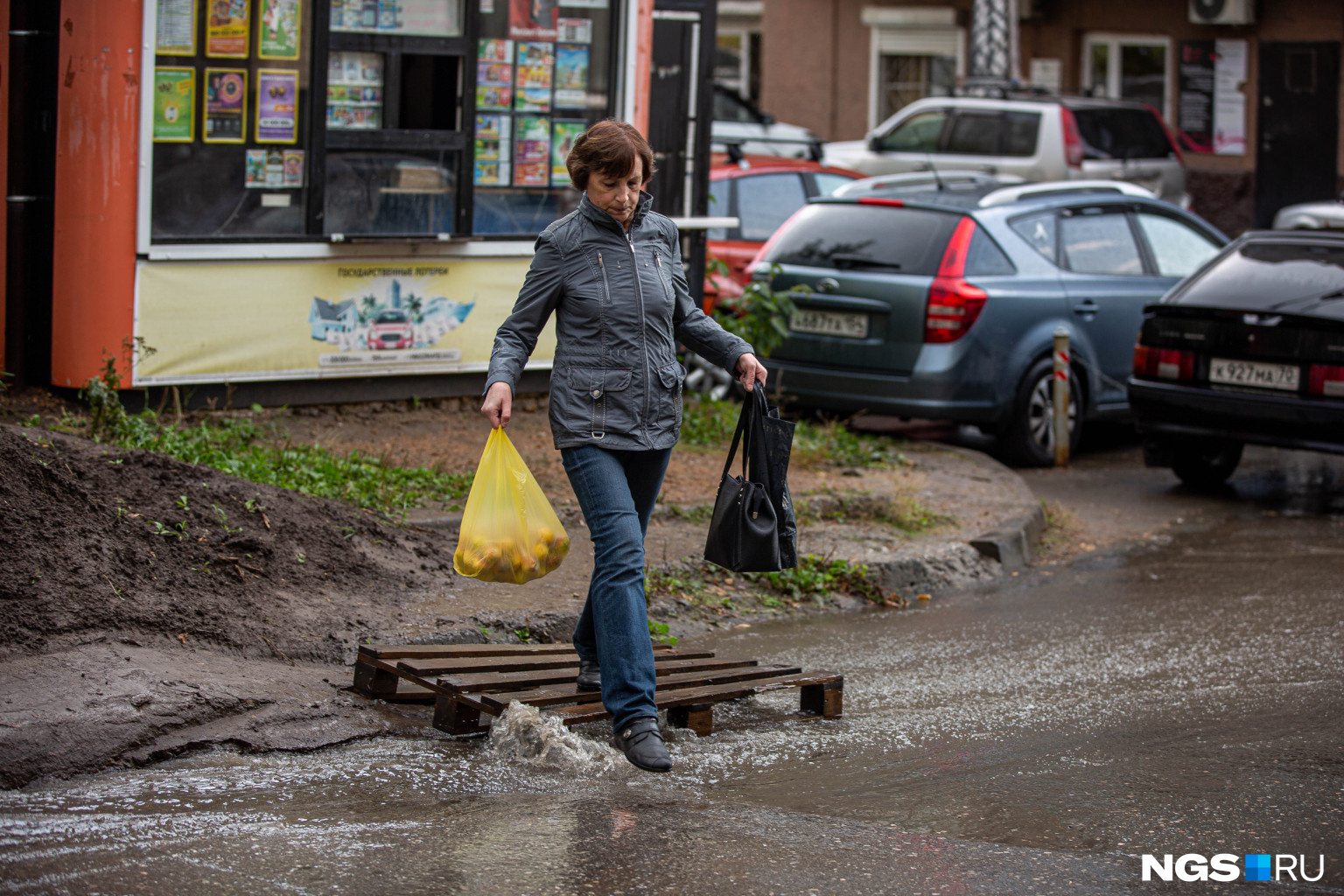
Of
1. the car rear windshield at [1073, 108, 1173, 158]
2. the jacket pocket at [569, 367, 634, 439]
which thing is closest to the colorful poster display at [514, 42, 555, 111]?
the jacket pocket at [569, 367, 634, 439]

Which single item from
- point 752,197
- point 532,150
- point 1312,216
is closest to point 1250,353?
point 532,150

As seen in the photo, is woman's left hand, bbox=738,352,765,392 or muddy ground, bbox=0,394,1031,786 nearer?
muddy ground, bbox=0,394,1031,786

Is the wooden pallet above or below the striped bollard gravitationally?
below

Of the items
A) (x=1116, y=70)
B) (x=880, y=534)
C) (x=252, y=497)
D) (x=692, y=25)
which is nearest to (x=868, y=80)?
(x=1116, y=70)

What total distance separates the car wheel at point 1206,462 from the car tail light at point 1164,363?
68 cm

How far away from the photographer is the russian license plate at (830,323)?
33.6 ft

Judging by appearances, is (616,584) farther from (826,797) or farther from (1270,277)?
(1270,277)

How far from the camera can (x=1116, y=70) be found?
2422 cm

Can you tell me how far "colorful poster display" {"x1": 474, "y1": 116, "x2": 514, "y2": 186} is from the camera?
937 centimetres

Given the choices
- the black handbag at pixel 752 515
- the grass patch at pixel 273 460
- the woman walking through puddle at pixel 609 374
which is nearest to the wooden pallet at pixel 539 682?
the woman walking through puddle at pixel 609 374

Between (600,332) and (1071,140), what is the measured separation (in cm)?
1526

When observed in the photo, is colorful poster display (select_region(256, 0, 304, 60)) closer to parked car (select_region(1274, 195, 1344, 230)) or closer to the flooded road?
the flooded road

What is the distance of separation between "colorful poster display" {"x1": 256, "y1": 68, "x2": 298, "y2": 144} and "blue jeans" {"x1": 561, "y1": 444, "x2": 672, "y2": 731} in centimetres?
458
